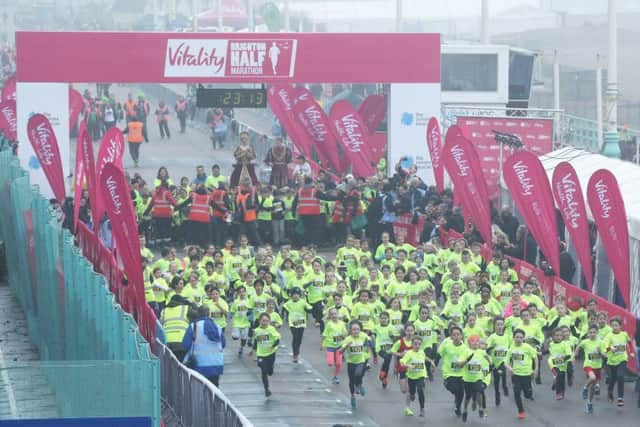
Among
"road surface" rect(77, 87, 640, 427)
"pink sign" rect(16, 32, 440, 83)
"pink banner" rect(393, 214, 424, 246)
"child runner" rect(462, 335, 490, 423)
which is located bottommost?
"road surface" rect(77, 87, 640, 427)

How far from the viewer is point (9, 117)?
3831cm

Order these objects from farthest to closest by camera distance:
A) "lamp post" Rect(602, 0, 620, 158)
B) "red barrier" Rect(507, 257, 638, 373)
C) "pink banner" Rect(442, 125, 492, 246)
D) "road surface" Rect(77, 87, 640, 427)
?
1. "lamp post" Rect(602, 0, 620, 158)
2. "pink banner" Rect(442, 125, 492, 246)
3. "red barrier" Rect(507, 257, 638, 373)
4. "road surface" Rect(77, 87, 640, 427)

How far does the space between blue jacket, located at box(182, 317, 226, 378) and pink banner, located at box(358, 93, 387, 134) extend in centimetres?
2101

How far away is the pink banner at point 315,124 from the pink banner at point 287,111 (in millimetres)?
204

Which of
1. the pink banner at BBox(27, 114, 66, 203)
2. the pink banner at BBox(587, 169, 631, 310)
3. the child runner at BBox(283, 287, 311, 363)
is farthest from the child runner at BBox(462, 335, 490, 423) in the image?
the pink banner at BBox(27, 114, 66, 203)

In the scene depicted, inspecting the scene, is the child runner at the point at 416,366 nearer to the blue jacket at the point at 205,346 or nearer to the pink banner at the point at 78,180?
the blue jacket at the point at 205,346

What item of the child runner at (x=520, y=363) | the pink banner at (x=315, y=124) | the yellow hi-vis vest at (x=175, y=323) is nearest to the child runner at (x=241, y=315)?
the yellow hi-vis vest at (x=175, y=323)

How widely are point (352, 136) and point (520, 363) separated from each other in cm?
1552

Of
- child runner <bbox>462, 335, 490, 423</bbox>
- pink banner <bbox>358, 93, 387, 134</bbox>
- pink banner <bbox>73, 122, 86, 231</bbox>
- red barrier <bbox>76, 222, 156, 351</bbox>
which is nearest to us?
child runner <bbox>462, 335, 490, 423</bbox>

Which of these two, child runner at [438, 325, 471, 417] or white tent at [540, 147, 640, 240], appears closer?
child runner at [438, 325, 471, 417]

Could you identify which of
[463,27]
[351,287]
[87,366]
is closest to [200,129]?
[351,287]

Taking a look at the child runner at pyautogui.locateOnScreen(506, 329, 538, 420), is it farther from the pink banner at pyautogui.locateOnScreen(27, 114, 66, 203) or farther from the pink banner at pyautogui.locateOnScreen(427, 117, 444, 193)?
the pink banner at pyautogui.locateOnScreen(27, 114, 66, 203)

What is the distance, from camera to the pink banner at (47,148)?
29.6 meters

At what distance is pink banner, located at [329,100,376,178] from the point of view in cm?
3459
